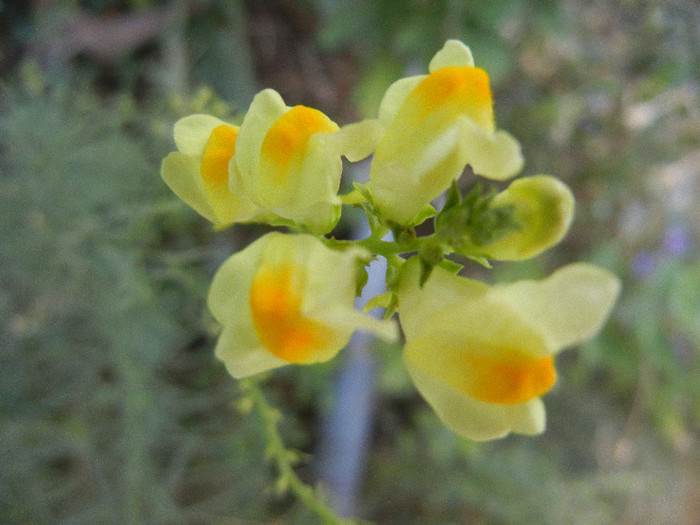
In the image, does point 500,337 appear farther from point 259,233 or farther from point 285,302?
point 259,233

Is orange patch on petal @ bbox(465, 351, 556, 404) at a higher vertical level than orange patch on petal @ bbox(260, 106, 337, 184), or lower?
lower

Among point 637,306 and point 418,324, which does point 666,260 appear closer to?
point 637,306

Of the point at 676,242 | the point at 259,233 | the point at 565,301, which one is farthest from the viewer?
the point at 259,233

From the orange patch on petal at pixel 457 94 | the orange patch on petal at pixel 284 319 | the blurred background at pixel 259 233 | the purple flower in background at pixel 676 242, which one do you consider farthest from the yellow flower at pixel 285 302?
the purple flower in background at pixel 676 242

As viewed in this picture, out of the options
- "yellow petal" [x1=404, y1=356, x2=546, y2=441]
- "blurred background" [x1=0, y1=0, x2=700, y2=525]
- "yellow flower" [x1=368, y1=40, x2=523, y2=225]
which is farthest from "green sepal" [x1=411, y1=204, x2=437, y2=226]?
"blurred background" [x1=0, y1=0, x2=700, y2=525]

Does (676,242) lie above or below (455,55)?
below

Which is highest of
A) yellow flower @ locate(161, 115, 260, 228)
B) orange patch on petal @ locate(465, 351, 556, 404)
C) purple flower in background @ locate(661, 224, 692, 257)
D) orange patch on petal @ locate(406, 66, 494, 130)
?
orange patch on petal @ locate(406, 66, 494, 130)

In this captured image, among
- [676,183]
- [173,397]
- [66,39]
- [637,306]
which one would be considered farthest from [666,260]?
[66,39]

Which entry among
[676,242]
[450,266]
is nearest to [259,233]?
[676,242]

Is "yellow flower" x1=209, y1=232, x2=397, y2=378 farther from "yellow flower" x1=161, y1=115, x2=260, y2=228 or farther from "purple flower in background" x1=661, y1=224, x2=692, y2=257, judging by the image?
"purple flower in background" x1=661, y1=224, x2=692, y2=257
